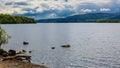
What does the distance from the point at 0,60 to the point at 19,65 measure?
331 inches

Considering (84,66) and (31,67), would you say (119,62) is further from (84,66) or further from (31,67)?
(31,67)

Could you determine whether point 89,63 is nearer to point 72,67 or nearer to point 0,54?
point 72,67

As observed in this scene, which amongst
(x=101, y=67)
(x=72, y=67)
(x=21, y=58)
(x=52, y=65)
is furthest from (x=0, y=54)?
(x=101, y=67)

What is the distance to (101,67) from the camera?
61.5 m

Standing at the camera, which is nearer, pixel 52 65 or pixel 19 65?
pixel 19 65

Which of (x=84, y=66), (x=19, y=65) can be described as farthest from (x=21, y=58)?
(x=84, y=66)

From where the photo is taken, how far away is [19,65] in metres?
56.6

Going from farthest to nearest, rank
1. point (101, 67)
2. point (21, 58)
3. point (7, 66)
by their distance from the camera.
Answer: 1. point (21, 58)
2. point (101, 67)
3. point (7, 66)

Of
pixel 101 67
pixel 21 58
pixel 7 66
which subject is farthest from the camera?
pixel 21 58

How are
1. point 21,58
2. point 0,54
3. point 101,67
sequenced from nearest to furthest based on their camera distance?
Answer: point 101,67 < point 21,58 < point 0,54

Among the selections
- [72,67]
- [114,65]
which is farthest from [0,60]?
[114,65]

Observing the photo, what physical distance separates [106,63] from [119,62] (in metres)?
3.85

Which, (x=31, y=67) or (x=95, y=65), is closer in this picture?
(x=31, y=67)

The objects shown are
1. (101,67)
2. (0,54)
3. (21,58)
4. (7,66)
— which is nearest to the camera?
(7,66)
